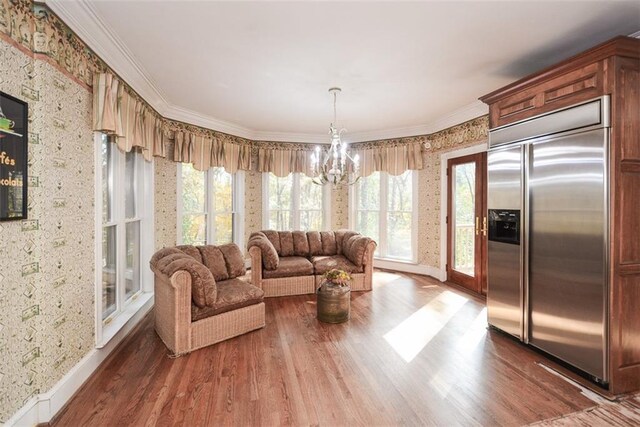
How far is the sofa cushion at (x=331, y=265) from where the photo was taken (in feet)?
15.1

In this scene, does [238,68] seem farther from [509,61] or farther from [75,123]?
[509,61]

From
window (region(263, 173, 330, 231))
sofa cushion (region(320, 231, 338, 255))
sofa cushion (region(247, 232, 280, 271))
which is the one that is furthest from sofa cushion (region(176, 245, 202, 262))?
window (region(263, 173, 330, 231))

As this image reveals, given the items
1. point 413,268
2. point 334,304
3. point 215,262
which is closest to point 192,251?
point 215,262

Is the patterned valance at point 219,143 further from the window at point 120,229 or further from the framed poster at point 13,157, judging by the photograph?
the framed poster at point 13,157

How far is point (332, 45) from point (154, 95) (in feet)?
8.03

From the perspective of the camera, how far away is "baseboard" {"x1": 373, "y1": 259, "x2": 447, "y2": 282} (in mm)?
5328

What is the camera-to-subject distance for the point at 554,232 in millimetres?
2553

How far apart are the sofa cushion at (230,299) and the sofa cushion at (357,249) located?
6.04 feet

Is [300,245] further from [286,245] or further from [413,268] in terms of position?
[413,268]

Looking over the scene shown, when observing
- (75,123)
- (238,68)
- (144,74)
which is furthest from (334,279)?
(144,74)

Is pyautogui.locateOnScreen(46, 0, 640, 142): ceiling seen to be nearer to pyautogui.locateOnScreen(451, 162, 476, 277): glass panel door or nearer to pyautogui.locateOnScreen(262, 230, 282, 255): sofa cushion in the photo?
pyautogui.locateOnScreen(451, 162, 476, 277): glass panel door

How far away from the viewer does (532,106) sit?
2.75 m

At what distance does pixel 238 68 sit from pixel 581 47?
127 inches

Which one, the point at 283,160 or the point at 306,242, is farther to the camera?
the point at 283,160
